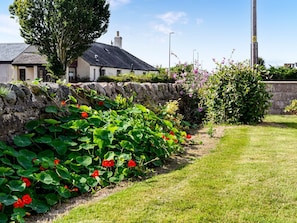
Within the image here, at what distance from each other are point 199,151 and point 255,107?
325cm

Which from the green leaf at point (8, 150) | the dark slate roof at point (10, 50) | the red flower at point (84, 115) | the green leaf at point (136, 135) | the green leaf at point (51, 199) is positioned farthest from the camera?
the dark slate roof at point (10, 50)

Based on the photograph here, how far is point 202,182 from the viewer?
3.56 metres

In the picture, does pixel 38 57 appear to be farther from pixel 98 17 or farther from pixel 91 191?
A: pixel 91 191

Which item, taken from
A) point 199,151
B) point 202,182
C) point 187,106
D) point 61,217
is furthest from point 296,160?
point 187,106

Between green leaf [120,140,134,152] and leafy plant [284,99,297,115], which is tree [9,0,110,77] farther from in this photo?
green leaf [120,140,134,152]

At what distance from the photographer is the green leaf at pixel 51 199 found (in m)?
3.10

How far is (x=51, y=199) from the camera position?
3.14 metres

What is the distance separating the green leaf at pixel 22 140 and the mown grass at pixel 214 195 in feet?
3.64

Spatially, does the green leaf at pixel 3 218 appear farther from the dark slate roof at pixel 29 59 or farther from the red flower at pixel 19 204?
the dark slate roof at pixel 29 59

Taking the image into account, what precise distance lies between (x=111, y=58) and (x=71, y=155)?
26.6 m

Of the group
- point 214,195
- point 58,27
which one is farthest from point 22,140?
point 58,27

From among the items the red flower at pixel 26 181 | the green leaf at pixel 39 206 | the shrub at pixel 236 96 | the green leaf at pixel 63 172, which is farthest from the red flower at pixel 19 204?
the shrub at pixel 236 96

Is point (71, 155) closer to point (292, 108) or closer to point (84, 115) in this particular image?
point (84, 115)

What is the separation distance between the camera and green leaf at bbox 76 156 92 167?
145 inches
